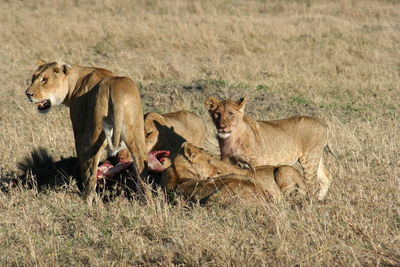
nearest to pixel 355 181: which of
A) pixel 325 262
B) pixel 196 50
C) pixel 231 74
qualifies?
pixel 325 262

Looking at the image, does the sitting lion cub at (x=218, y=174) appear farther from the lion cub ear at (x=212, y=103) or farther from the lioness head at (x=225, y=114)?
the lion cub ear at (x=212, y=103)

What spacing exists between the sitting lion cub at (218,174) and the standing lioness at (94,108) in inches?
13.4

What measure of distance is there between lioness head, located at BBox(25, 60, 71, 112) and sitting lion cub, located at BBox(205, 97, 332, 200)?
57.6 inches

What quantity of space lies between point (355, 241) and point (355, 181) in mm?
2423

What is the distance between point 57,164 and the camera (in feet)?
25.7

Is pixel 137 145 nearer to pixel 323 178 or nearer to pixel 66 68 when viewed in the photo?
pixel 66 68

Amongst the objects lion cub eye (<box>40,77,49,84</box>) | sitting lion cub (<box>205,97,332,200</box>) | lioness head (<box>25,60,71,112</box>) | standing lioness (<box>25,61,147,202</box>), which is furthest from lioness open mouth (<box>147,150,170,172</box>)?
lion cub eye (<box>40,77,49,84</box>)

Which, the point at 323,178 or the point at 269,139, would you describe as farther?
the point at 269,139

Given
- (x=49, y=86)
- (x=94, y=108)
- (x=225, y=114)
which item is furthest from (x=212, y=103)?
(x=49, y=86)

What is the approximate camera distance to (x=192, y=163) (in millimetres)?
6887

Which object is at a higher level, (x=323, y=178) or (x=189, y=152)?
(x=189, y=152)

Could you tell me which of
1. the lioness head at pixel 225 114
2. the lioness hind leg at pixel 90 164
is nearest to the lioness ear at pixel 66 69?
the lioness hind leg at pixel 90 164

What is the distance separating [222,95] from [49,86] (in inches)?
212

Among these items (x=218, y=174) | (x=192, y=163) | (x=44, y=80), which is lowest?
(x=218, y=174)
